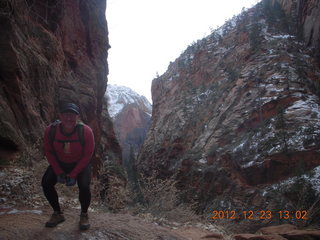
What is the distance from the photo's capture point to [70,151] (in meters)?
3.27

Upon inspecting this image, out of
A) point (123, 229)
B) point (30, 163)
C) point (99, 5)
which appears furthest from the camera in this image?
point (99, 5)

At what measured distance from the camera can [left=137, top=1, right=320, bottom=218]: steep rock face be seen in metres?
12.1

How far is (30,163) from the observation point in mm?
5211

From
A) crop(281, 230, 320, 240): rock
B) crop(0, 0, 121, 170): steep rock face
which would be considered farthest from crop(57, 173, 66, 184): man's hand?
crop(281, 230, 320, 240): rock

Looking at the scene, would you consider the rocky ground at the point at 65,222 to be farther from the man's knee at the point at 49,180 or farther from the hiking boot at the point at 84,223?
the man's knee at the point at 49,180

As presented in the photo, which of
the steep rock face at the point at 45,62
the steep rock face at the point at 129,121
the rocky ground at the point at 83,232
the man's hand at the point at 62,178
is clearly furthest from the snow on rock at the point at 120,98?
the man's hand at the point at 62,178

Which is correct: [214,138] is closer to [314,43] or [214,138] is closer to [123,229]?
[314,43]

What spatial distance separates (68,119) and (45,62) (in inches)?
212

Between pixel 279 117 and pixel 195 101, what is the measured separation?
38.4ft

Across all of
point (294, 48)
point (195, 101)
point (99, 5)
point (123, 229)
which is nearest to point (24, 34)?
point (123, 229)

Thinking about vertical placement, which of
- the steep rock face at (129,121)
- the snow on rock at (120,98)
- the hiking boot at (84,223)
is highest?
the snow on rock at (120,98)

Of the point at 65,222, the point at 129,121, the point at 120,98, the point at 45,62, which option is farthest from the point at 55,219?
the point at 120,98

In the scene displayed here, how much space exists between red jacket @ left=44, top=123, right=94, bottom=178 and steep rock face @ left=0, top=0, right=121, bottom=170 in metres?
2.08

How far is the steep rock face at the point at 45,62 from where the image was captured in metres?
5.82
